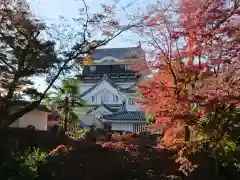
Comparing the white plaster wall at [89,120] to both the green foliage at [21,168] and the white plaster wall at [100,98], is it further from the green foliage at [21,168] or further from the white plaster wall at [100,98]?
the green foliage at [21,168]

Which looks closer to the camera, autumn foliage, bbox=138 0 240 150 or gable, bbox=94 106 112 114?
autumn foliage, bbox=138 0 240 150

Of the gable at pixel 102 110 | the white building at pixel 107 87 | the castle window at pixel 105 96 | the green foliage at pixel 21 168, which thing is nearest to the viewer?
the green foliage at pixel 21 168

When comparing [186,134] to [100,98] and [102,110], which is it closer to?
[102,110]

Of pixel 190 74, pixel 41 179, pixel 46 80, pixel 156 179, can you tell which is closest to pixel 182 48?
pixel 190 74

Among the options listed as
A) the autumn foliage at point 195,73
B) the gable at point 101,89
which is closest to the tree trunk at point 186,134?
the autumn foliage at point 195,73

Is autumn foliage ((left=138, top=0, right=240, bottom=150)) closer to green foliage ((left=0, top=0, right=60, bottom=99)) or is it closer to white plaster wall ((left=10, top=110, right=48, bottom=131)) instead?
green foliage ((left=0, top=0, right=60, bottom=99))

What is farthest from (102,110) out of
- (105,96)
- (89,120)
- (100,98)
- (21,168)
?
(21,168)

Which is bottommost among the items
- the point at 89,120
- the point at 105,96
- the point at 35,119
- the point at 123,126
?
the point at 123,126

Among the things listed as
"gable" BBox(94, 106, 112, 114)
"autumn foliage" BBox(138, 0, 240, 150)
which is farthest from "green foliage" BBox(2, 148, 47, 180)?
"gable" BBox(94, 106, 112, 114)

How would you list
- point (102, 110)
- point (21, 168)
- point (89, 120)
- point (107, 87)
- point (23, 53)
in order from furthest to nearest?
point (107, 87), point (102, 110), point (89, 120), point (23, 53), point (21, 168)

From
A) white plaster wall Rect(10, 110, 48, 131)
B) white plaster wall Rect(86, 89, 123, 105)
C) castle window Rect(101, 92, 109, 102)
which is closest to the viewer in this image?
white plaster wall Rect(10, 110, 48, 131)

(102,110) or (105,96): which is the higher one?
(105,96)

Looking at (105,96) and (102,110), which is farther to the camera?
(105,96)

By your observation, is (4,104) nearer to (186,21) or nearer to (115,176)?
(115,176)
